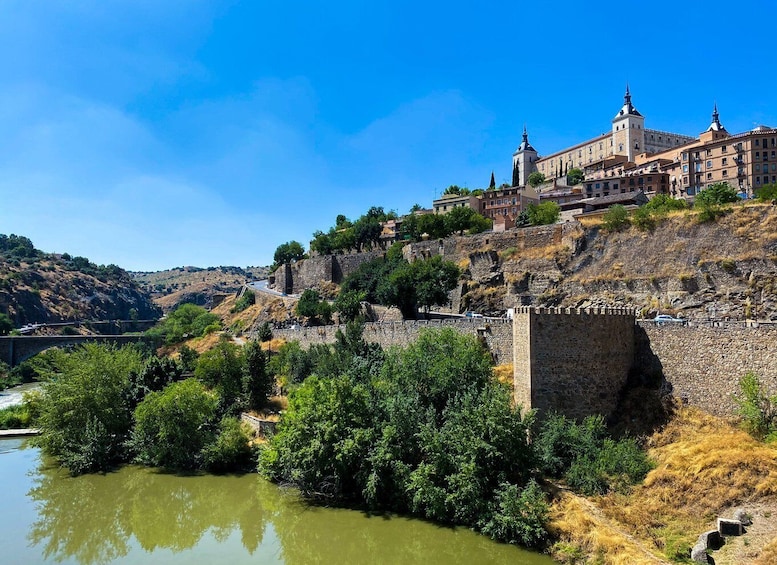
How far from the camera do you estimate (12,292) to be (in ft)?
335

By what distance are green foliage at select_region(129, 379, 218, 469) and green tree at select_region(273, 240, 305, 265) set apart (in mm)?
59241

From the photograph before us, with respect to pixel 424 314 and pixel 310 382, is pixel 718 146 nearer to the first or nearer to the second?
pixel 424 314

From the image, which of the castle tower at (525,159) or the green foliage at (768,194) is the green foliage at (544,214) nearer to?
the green foliage at (768,194)

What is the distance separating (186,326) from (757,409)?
7484 centimetres

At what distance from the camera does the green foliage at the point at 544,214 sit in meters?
56.2

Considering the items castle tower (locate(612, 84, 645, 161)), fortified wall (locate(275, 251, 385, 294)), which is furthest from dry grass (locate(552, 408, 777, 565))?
castle tower (locate(612, 84, 645, 161))

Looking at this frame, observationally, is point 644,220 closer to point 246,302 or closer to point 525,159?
point 246,302

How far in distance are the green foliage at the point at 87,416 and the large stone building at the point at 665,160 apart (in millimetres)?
59638

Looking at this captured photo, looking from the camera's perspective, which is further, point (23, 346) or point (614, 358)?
point (23, 346)

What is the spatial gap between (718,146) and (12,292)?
11209 cm

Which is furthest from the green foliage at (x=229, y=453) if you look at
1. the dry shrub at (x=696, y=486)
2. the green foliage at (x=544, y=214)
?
the green foliage at (x=544, y=214)

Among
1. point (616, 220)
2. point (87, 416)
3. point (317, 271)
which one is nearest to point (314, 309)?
point (317, 271)

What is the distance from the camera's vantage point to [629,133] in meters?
91.8

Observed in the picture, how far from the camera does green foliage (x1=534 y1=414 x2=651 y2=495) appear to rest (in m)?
17.7
